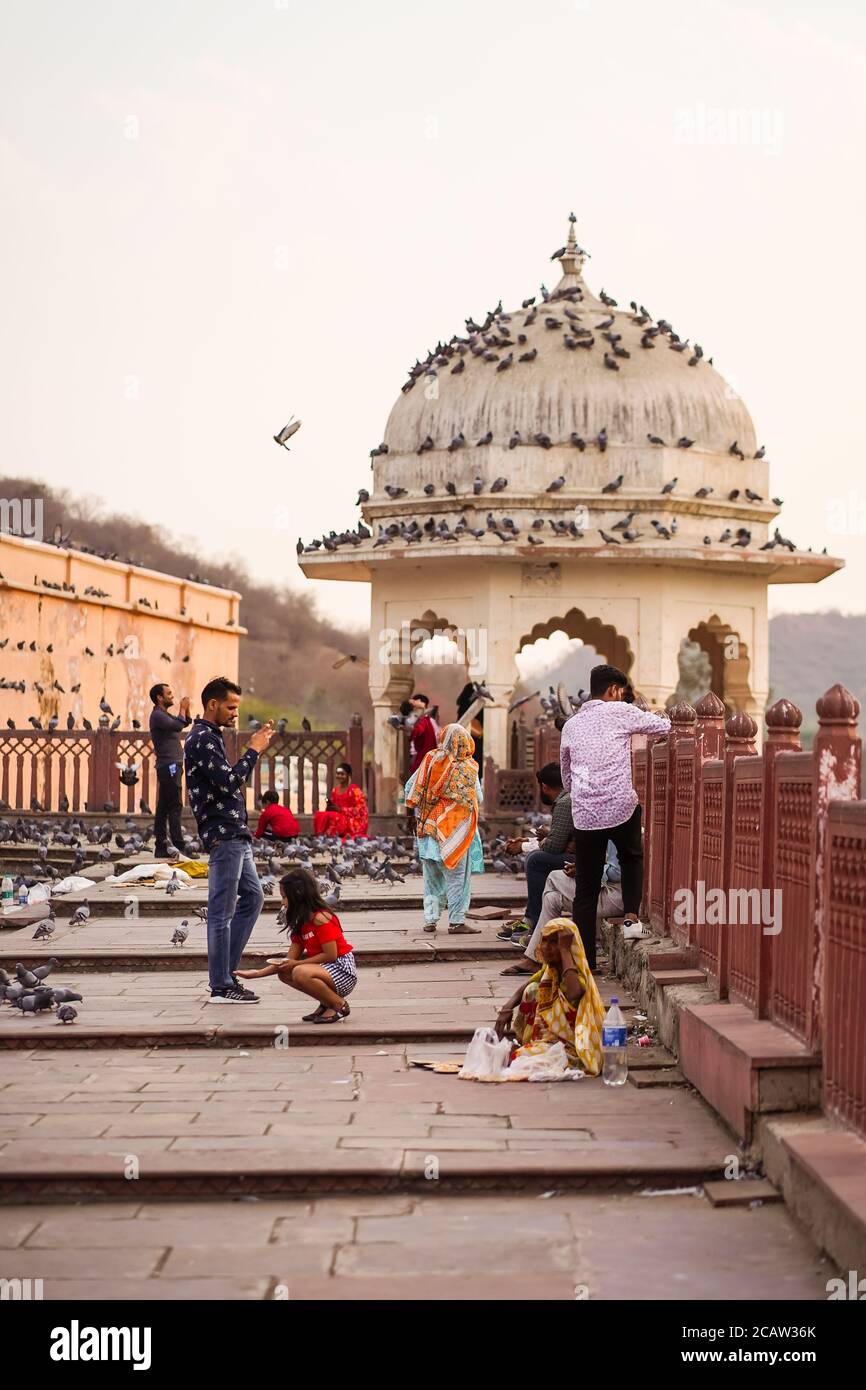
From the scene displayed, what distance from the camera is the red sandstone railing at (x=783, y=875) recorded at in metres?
5.48

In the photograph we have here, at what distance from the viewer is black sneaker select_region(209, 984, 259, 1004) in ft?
31.5

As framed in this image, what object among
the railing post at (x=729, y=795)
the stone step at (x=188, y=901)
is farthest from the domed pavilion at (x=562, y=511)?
the railing post at (x=729, y=795)

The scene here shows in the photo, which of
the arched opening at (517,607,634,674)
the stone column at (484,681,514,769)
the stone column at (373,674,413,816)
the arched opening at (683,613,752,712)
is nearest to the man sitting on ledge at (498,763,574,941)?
the stone column at (484,681,514,769)

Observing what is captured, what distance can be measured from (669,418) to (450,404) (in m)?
2.82

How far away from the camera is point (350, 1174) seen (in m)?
5.79

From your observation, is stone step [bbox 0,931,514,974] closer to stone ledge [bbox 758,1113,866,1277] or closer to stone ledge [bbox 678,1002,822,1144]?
stone ledge [bbox 678,1002,822,1144]

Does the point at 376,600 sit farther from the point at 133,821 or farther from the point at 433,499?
the point at 133,821

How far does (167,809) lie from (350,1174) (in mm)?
11226

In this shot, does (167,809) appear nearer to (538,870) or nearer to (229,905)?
(538,870)

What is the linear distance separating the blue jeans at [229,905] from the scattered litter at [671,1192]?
3.87 m

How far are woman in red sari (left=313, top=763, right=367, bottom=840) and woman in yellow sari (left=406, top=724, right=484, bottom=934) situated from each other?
669 cm

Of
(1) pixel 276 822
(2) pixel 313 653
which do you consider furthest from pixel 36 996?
(2) pixel 313 653

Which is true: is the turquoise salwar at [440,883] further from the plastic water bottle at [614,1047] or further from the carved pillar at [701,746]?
the plastic water bottle at [614,1047]
